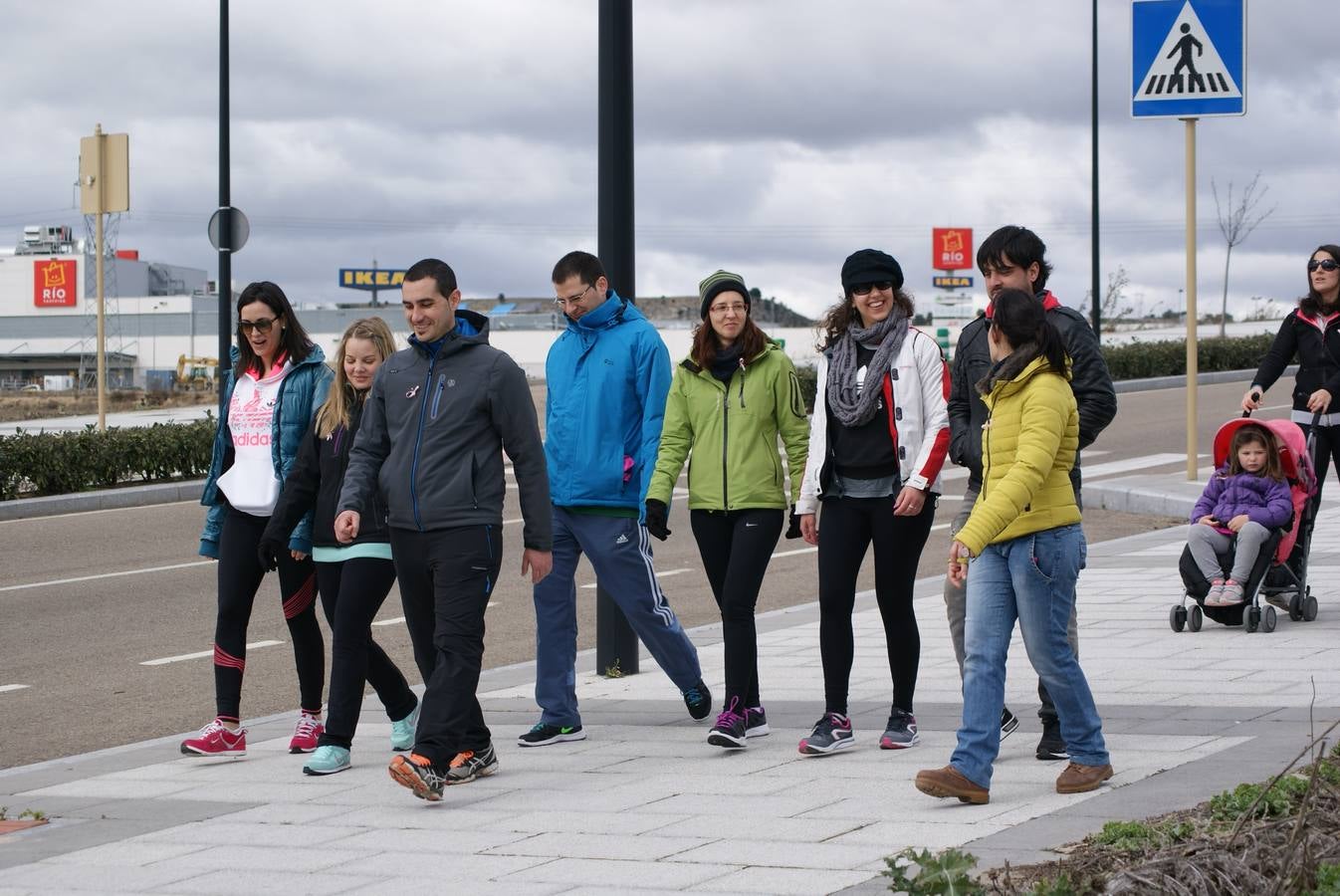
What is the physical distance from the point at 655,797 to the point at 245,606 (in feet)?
7.42

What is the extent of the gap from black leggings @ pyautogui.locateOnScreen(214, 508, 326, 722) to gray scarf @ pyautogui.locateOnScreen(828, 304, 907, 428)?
2.32 metres

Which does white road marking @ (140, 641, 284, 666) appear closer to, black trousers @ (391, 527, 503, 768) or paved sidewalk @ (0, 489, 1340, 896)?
paved sidewalk @ (0, 489, 1340, 896)

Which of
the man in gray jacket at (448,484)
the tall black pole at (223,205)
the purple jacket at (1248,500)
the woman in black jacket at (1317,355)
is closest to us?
the man in gray jacket at (448,484)

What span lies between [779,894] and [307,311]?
321 ft

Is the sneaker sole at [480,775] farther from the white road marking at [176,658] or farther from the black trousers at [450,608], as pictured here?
the white road marking at [176,658]

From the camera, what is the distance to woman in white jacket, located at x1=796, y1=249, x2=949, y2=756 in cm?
682

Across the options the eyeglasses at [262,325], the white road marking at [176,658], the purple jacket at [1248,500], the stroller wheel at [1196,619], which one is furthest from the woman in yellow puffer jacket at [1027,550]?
the white road marking at [176,658]

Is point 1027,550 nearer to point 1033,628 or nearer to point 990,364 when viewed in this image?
point 1033,628

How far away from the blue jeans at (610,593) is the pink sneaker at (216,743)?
1.27 m

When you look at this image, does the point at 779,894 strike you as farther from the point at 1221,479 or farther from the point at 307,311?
the point at 307,311

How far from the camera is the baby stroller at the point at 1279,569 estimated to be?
9.62 meters

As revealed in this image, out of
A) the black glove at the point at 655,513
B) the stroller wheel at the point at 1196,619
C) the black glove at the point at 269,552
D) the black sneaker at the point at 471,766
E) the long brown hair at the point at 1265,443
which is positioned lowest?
the black sneaker at the point at 471,766

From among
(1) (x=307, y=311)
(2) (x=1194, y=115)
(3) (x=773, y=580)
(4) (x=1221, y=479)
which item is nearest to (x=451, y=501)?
(4) (x=1221, y=479)

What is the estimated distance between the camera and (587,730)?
7711 mm
